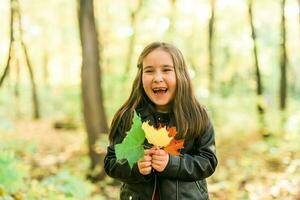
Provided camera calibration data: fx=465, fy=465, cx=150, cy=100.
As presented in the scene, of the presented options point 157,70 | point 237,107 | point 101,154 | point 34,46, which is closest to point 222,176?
point 101,154

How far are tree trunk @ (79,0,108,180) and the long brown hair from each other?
19.2 ft

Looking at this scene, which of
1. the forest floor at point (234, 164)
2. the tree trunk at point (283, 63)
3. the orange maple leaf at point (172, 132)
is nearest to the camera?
the orange maple leaf at point (172, 132)

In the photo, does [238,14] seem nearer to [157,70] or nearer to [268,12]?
[268,12]

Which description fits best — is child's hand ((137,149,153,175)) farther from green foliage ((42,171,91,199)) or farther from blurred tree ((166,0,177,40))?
blurred tree ((166,0,177,40))

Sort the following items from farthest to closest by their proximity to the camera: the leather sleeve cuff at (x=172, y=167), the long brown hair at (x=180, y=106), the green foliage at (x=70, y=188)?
the green foliage at (x=70, y=188)
the long brown hair at (x=180, y=106)
the leather sleeve cuff at (x=172, y=167)

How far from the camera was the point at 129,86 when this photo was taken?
1286cm

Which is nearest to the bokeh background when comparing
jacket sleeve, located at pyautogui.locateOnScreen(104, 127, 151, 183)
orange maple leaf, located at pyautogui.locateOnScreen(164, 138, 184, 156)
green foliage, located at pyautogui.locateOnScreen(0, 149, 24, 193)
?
green foliage, located at pyautogui.locateOnScreen(0, 149, 24, 193)

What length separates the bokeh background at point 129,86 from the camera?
6949 millimetres

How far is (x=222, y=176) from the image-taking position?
27.3 ft

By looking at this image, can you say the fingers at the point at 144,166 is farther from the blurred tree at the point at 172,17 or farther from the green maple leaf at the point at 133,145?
the blurred tree at the point at 172,17

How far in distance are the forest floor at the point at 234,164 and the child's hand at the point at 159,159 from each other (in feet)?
12.0

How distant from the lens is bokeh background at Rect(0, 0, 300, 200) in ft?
22.8

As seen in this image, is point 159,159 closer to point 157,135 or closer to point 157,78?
point 157,135

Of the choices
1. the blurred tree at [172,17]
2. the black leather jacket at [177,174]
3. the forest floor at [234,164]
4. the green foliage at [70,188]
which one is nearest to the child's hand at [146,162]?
the black leather jacket at [177,174]
